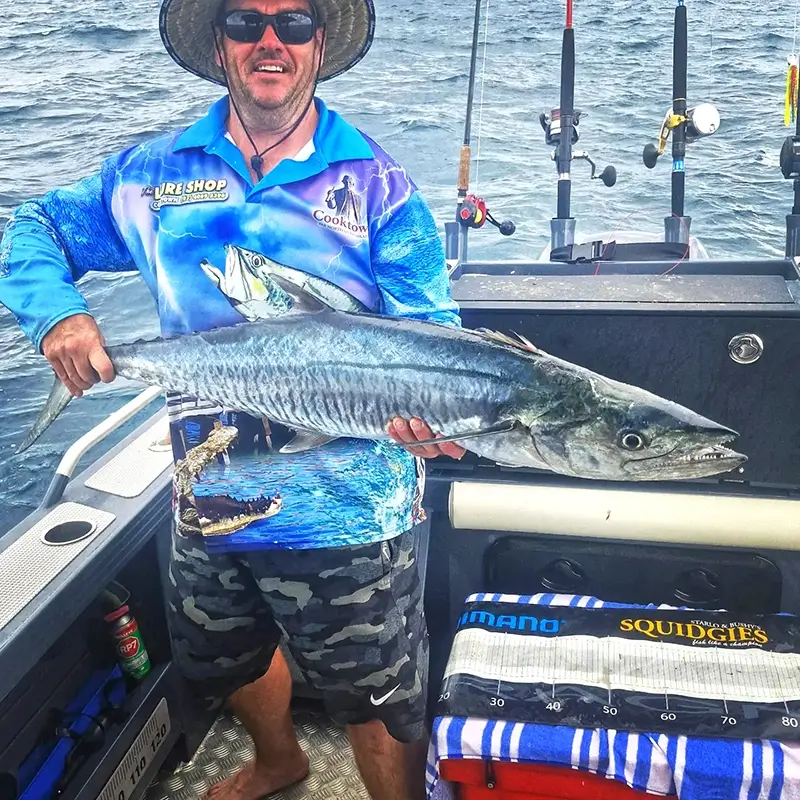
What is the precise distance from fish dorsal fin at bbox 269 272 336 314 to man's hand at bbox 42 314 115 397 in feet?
1.31

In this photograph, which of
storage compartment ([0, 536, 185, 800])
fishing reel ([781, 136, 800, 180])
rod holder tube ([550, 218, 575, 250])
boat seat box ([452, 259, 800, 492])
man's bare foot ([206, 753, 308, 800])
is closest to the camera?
storage compartment ([0, 536, 185, 800])

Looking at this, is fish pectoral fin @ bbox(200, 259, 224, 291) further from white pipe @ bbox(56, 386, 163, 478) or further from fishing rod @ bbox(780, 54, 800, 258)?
fishing rod @ bbox(780, 54, 800, 258)

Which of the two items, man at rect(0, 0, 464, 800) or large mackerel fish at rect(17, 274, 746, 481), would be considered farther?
man at rect(0, 0, 464, 800)

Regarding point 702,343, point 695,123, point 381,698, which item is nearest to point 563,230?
point 695,123

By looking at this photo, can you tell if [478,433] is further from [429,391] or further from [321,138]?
[321,138]

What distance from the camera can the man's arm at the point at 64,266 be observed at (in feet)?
4.76

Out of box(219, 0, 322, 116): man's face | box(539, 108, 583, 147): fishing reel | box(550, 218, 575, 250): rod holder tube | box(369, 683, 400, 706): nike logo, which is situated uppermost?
box(219, 0, 322, 116): man's face

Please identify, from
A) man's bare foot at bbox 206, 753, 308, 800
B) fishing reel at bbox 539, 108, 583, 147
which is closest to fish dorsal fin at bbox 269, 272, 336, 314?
man's bare foot at bbox 206, 753, 308, 800

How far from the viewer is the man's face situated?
1465 mm

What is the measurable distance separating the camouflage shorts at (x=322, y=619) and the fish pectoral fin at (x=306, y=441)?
0.25 meters

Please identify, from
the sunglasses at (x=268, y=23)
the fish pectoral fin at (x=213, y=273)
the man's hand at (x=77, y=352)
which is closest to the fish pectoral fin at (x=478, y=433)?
the fish pectoral fin at (x=213, y=273)

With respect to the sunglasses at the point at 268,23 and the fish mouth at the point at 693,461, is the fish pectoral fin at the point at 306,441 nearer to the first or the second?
the fish mouth at the point at 693,461

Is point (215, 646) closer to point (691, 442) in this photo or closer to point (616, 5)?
point (691, 442)

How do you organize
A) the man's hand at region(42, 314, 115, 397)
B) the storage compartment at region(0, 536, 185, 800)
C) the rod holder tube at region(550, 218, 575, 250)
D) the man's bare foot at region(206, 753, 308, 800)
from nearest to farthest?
the man's hand at region(42, 314, 115, 397), the storage compartment at region(0, 536, 185, 800), the man's bare foot at region(206, 753, 308, 800), the rod holder tube at region(550, 218, 575, 250)
